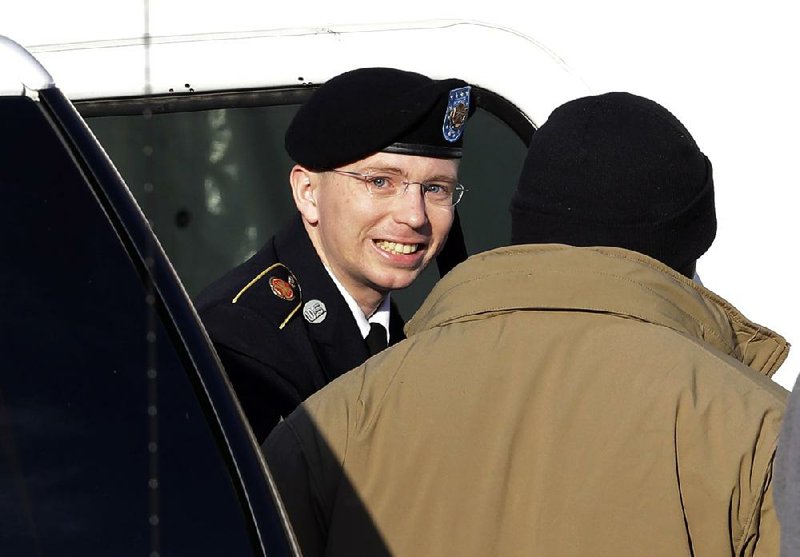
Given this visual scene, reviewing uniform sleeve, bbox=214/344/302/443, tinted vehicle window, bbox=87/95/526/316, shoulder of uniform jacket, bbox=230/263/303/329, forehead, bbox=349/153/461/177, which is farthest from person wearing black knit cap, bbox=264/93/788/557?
tinted vehicle window, bbox=87/95/526/316

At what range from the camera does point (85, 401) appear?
1.40 meters

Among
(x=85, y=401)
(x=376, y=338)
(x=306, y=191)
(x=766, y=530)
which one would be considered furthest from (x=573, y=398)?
(x=306, y=191)

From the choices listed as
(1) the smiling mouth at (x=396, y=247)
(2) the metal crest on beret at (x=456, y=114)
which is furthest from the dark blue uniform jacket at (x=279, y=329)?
(2) the metal crest on beret at (x=456, y=114)

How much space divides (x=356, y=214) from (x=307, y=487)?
3.77 ft

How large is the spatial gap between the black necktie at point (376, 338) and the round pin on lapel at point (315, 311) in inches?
5.2

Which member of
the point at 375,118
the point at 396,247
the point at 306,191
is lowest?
the point at 396,247

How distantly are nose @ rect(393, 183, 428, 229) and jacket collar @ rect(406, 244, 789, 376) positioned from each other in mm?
1052

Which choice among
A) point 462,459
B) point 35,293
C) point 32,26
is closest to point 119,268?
point 35,293

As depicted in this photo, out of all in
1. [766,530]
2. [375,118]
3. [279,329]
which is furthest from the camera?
[375,118]

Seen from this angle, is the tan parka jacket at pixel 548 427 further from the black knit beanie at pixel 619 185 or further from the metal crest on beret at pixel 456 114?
the metal crest on beret at pixel 456 114

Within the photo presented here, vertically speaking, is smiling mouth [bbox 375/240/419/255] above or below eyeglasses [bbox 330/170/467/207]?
below

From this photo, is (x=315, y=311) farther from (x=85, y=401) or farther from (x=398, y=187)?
(x=85, y=401)

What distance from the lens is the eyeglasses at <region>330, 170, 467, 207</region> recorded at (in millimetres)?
2865

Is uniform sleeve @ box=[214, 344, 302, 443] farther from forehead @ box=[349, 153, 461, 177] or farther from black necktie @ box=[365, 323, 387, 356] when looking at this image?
forehead @ box=[349, 153, 461, 177]
